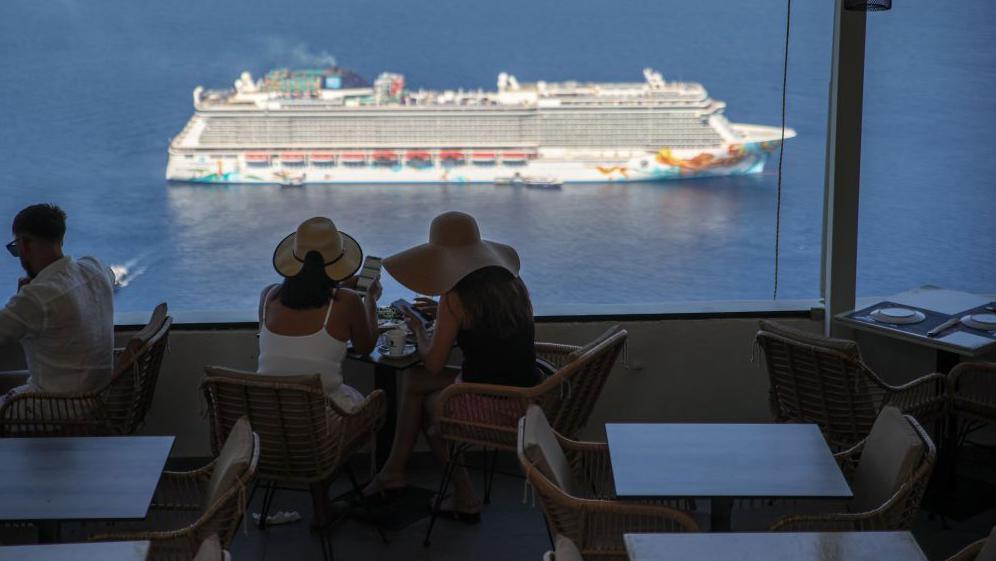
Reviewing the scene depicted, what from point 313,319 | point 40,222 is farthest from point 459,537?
point 40,222

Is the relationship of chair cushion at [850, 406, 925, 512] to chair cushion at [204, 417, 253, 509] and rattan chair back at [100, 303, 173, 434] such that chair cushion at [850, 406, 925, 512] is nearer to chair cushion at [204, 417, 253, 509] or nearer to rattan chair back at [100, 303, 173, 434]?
chair cushion at [204, 417, 253, 509]

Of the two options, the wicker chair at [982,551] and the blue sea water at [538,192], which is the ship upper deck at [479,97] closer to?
the blue sea water at [538,192]

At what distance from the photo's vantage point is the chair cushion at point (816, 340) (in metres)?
4.02

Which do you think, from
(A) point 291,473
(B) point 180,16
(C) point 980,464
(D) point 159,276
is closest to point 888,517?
(A) point 291,473

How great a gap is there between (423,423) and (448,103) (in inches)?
72.2

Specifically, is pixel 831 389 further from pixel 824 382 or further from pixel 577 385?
pixel 577 385

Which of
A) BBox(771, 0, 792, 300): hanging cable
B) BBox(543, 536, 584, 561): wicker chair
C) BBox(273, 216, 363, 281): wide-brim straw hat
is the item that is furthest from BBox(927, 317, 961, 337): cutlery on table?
BBox(543, 536, 584, 561): wicker chair

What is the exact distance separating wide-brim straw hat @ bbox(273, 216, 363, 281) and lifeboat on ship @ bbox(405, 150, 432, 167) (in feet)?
4.67

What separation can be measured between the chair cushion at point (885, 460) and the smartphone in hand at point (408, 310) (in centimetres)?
179

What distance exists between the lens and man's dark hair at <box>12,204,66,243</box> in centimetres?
414

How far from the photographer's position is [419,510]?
175 inches

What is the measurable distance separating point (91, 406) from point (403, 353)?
1.13m

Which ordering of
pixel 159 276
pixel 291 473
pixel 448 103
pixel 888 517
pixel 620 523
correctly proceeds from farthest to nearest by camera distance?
1. pixel 448 103
2. pixel 159 276
3. pixel 291 473
4. pixel 620 523
5. pixel 888 517

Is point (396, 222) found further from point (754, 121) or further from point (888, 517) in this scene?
point (888, 517)
